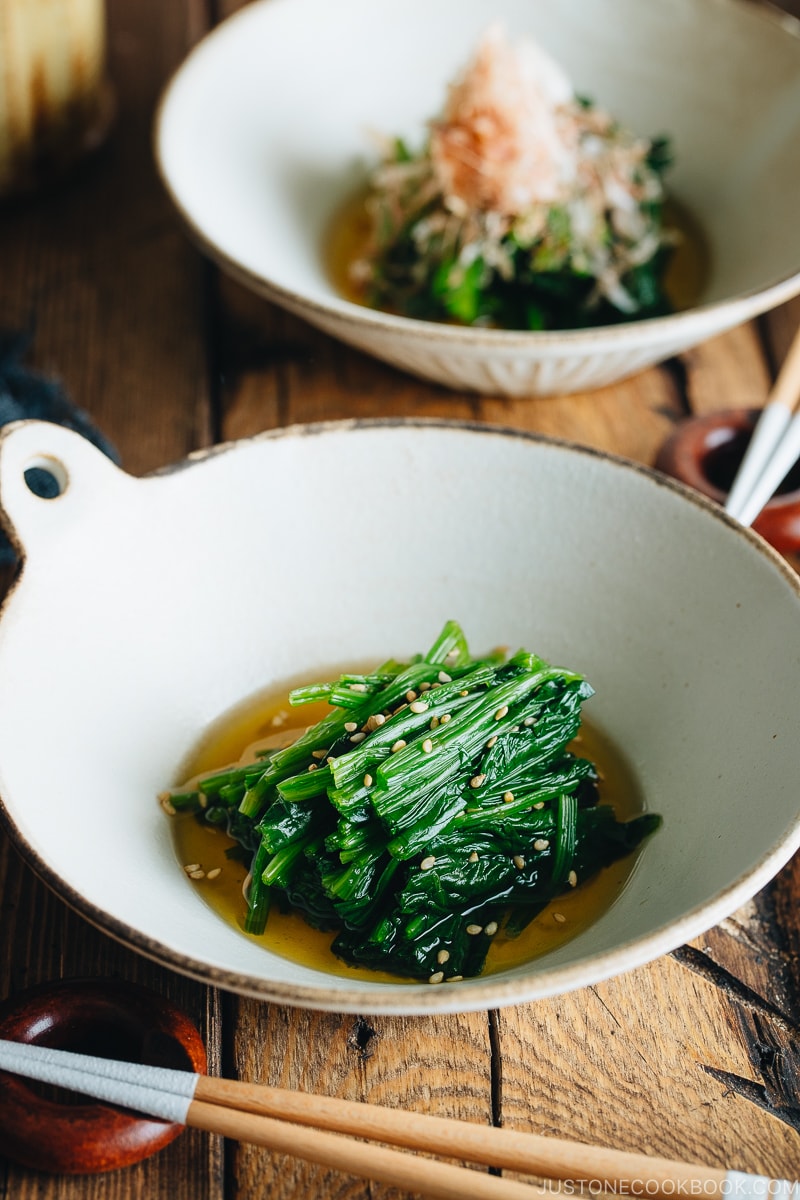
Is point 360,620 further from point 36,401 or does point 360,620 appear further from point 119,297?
point 119,297

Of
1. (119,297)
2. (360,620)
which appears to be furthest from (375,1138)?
(119,297)

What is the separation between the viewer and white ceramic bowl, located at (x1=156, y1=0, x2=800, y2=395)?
9.57 feet

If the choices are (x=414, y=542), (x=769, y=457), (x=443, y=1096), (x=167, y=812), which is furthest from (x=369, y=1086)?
(x=769, y=457)

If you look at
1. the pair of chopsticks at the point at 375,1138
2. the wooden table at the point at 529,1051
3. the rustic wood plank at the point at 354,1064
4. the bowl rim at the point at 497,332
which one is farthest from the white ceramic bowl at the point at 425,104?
the pair of chopsticks at the point at 375,1138

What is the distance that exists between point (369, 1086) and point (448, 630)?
2.28 ft

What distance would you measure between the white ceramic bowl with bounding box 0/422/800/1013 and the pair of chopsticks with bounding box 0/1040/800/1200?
0.51 ft

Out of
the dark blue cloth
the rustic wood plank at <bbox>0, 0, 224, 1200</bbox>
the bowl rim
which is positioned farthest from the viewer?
the rustic wood plank at <bbox>0, 0, 224, 1200</bbox>

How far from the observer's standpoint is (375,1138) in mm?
1417

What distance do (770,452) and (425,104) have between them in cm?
172

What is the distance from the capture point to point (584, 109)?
3.06 metres

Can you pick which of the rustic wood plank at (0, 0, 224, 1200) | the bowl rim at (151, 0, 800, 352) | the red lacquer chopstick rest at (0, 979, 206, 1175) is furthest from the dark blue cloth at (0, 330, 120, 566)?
the red lacquer chopstick rest at (0, 979, 206, 1175)

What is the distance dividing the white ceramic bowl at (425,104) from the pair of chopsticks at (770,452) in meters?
0.47

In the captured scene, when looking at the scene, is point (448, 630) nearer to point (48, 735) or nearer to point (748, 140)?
point (48, 735)

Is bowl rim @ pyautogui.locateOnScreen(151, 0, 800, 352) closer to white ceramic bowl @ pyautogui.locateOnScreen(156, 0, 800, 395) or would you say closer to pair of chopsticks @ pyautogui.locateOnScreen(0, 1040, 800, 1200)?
white ceramic bowl @ pyautogui.locateOnScreen(156, 0, 800, 395)
